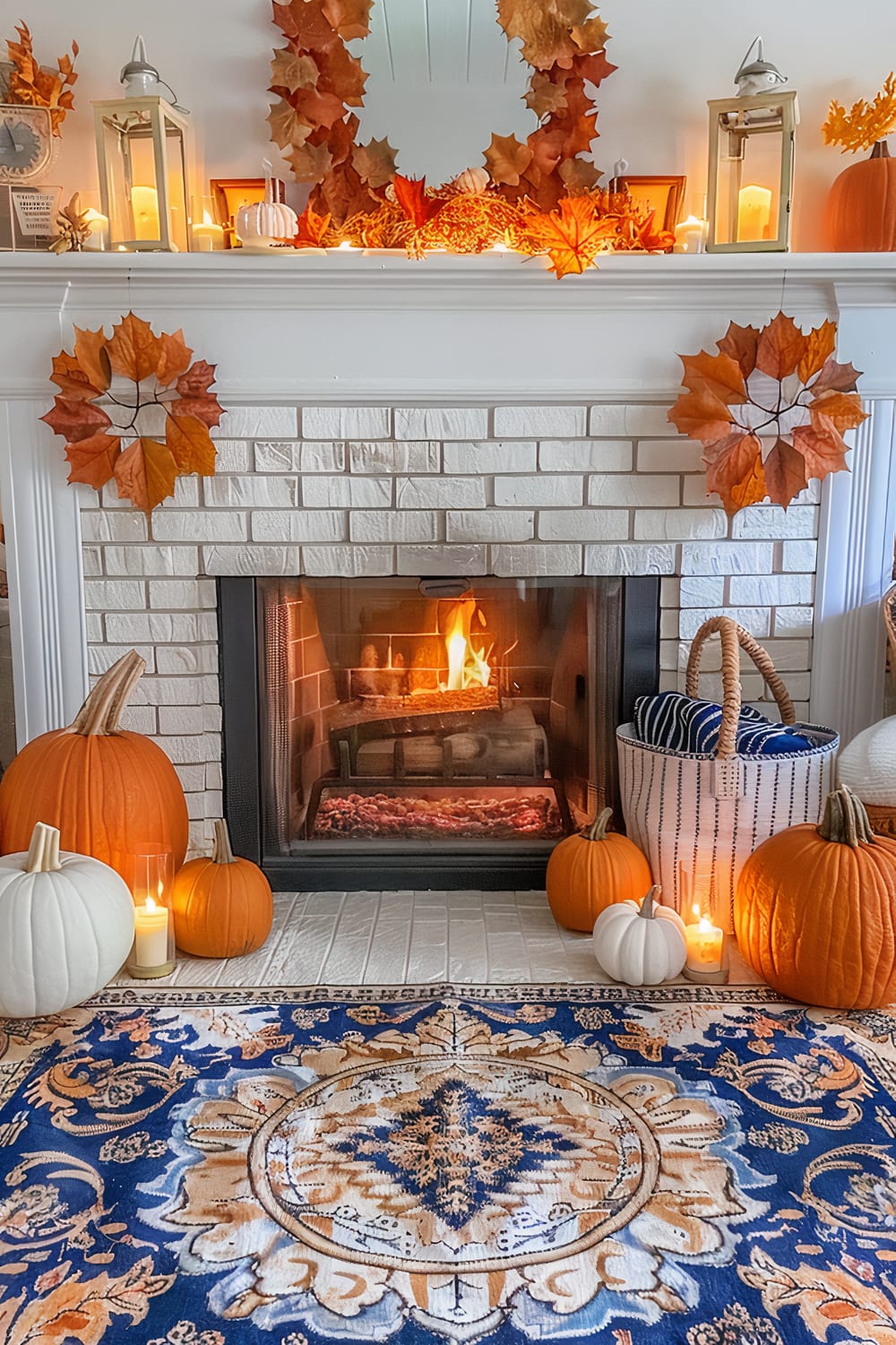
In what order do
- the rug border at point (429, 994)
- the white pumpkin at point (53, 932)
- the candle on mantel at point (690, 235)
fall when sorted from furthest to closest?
the candle on mantel at point (690, 235), the rug border at point (429, 994), the white pumpkin at point (53, 932)

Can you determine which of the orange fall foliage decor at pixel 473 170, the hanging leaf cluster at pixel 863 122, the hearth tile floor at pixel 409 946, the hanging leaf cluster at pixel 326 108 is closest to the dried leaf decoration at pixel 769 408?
the orange fall foliage decor at pixel 473 170

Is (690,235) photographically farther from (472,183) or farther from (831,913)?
(831,913)

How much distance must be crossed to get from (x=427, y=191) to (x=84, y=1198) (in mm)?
1965

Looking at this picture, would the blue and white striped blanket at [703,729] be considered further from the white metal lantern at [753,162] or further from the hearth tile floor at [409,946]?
the white metal lantern at [753,162]

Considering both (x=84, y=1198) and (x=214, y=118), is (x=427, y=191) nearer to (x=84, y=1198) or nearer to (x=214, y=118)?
(x=214, y=118)

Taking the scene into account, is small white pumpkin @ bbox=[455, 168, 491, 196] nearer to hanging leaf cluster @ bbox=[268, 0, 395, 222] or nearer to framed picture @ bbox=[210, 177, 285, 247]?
hanging leaf cluster @ bbox=[268, 0, 395, 222]

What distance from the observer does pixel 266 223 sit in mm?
2199

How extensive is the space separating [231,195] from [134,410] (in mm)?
515

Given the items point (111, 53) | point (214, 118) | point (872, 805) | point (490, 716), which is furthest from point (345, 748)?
point (111, 53)

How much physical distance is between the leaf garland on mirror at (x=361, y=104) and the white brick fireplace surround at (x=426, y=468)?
230 mm

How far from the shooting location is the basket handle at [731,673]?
2094 millimetres

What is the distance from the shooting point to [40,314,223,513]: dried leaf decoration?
2.26m

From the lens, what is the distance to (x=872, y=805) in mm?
2180

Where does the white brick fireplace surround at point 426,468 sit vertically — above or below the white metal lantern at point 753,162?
below
